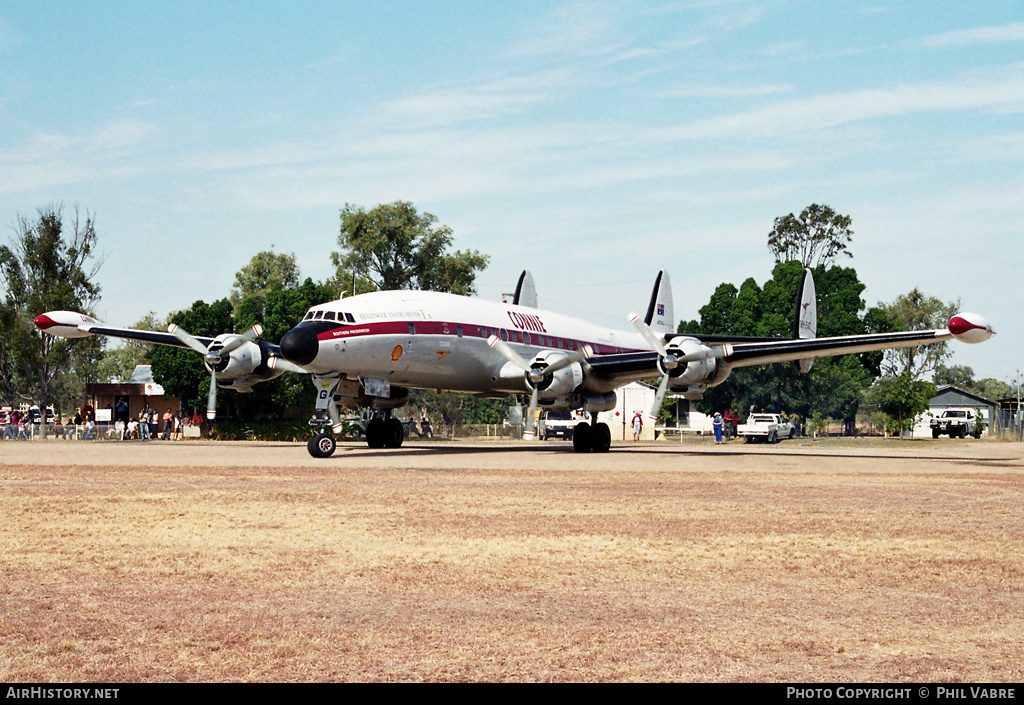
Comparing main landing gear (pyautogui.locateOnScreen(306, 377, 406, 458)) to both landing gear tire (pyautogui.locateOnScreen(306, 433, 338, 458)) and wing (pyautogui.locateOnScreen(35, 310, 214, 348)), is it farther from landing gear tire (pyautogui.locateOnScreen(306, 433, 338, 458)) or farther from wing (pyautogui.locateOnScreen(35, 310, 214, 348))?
wing (pyautogui.locateOnScreen(35, 310, 214, 348))

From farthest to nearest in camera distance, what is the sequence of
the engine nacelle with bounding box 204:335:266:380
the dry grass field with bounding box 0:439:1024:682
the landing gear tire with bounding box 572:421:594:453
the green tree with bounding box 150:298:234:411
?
the green tree with bounding box 150:298:234:411 → the landing gear tire with bounding box 572:421:594:453 → the engine nacelle with bounding box 204:335:266:380 → the dry grass field with bounding box 0:439:1024:682

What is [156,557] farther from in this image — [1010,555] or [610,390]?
[610,390]

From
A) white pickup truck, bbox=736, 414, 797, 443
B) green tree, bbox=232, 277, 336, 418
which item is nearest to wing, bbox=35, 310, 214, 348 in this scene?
green tree, bbox=232, 277, 336, 418

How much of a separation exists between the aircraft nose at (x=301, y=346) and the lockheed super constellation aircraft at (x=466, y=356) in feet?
0.11

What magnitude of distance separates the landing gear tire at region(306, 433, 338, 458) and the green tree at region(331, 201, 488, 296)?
184ft

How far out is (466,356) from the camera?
34.3 meters

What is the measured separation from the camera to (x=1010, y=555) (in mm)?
11109

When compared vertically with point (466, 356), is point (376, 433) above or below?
below

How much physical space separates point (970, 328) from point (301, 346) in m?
18.5

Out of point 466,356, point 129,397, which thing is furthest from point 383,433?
point 129,397

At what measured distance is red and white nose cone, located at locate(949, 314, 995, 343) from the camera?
88.8 ft

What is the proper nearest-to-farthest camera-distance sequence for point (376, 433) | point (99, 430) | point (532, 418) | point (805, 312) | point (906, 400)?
point (532, 418) < point (376, 433) < point (805, 312) < point (99, 430) < point (906, 400)

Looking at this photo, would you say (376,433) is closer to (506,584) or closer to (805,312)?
(805,312)

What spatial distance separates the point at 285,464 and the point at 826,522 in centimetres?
1613
